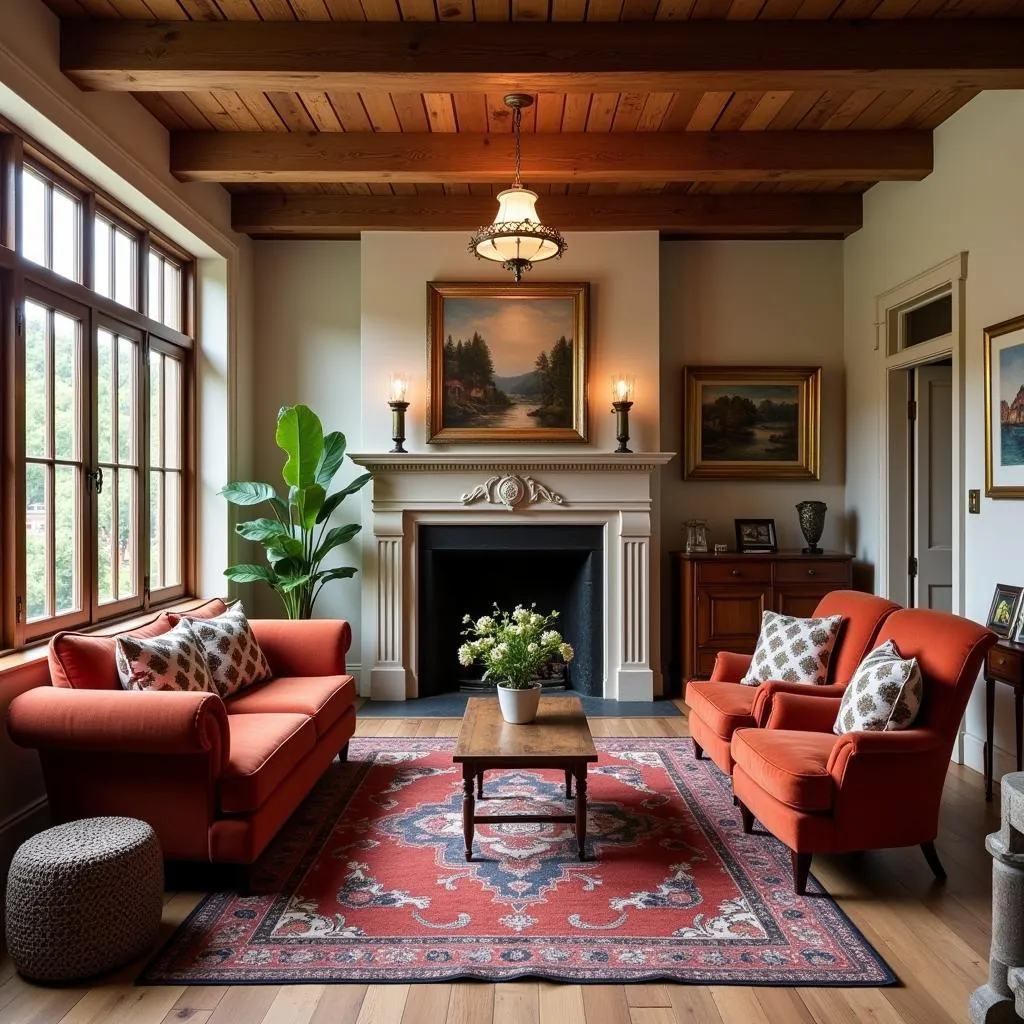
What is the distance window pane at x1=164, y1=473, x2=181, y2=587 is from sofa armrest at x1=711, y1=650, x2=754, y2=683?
3298 mm

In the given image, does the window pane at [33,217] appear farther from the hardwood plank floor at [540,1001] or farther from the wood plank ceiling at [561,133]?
the hardwood plank floor at [540,1001]

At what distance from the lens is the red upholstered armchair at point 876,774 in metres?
2.62

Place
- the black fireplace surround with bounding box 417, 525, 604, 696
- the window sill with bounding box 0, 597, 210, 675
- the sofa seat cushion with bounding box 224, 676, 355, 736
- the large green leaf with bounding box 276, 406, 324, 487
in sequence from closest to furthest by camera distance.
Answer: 1. the window sill with bounding box 0, 597, 210, 675
2. the sofa seat cushion with bounding box 224, 676, 355, 736
3. the large green leaf with bounding box 276, 406, 324, 487
4. the black fireplace surround with bounding box 417, 525, 604, 696

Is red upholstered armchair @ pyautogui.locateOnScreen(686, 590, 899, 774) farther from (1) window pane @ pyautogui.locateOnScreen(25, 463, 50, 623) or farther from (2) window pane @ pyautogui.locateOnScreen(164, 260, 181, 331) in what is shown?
(2) window pane @ pyautogui.locateOnScreen(164, 260, 181, 331)

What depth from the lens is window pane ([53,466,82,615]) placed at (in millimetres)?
3523

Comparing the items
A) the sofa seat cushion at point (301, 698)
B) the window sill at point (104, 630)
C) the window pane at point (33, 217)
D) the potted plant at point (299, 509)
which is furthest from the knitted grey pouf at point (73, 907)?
the potted plant at point (299, 509)

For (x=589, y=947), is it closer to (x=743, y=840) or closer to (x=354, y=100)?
(x=743, y=840)

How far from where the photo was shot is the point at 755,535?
566 centimetres

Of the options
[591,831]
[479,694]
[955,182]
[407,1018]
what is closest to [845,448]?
[955,182]

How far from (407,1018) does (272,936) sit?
0.62 metres

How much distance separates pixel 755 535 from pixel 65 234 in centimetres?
461

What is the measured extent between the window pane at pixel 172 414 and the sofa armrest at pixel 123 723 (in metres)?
2.41

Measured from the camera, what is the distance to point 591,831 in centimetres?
322

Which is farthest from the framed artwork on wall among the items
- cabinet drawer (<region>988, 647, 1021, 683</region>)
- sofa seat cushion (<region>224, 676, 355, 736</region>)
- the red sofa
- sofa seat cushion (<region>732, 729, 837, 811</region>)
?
the red sofa
